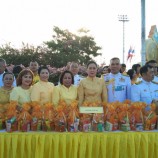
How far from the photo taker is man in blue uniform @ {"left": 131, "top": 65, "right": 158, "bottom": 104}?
4.32m

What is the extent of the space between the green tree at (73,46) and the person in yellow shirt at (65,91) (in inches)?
913

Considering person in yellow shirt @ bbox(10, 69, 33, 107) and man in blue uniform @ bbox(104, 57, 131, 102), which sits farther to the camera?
man in blue uniform @ bbox(104, 57, 131, 102)

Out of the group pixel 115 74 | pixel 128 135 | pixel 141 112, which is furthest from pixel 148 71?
pixel 128 135

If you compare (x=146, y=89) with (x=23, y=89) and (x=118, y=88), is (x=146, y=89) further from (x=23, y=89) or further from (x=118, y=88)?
(x=23, y=89)

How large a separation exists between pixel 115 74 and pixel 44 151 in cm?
192

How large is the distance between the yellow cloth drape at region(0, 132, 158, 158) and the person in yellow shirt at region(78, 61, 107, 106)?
3.41 ft

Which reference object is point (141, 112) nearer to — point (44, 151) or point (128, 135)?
point (128, 135)

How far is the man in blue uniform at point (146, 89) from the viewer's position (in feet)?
14.2

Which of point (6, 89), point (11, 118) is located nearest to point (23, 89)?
point (6, 89)

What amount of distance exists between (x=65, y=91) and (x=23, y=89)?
58 cm

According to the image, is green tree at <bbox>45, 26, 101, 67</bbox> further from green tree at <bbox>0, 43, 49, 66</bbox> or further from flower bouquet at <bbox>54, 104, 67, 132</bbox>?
flower bouquet at <bbox>54, 104, 67, 132</bbox>

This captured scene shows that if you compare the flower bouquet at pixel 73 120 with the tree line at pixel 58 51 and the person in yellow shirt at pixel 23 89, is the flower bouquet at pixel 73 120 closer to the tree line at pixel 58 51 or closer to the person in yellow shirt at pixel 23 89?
the person in yellow shirt at pixel 23 89

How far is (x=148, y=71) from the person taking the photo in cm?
440

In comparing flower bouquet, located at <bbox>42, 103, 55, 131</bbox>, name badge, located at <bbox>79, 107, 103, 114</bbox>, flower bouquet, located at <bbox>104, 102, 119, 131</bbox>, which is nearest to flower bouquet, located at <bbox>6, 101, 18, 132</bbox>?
flower bouquet, located at <bbox>42, 103, 55, 131</bbox>
